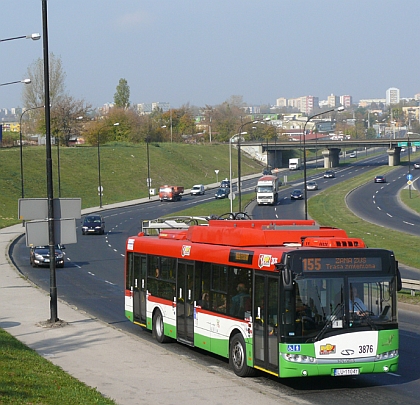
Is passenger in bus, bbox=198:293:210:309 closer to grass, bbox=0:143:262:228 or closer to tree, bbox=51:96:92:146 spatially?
grass, bbox=0:143:262:228

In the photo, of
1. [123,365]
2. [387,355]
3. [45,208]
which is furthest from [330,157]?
[387,355]

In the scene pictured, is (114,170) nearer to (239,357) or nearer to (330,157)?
(330,157)

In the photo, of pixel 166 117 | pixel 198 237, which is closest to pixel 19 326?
pixel 198 237

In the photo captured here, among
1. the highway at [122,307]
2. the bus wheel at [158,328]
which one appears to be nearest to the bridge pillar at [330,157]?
the highway at [122,307]

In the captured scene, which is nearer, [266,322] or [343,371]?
[343,371]

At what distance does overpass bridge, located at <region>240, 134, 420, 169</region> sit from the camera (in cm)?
12862

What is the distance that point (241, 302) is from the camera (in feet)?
45.3

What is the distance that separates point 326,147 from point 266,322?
402ft

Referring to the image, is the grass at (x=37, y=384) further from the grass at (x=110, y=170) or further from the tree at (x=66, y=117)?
the tree at (x=66, y=117)

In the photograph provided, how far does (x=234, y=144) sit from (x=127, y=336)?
13207 centimetres

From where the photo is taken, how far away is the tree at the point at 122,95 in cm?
17675

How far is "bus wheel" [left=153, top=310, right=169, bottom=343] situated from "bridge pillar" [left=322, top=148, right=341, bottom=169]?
122 m

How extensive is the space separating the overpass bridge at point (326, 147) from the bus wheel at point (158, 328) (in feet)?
341

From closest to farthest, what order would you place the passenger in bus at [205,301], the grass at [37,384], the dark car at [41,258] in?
the grass at [37,384]
the passenger in bus at [205,301]
the dark car at [41,258]
